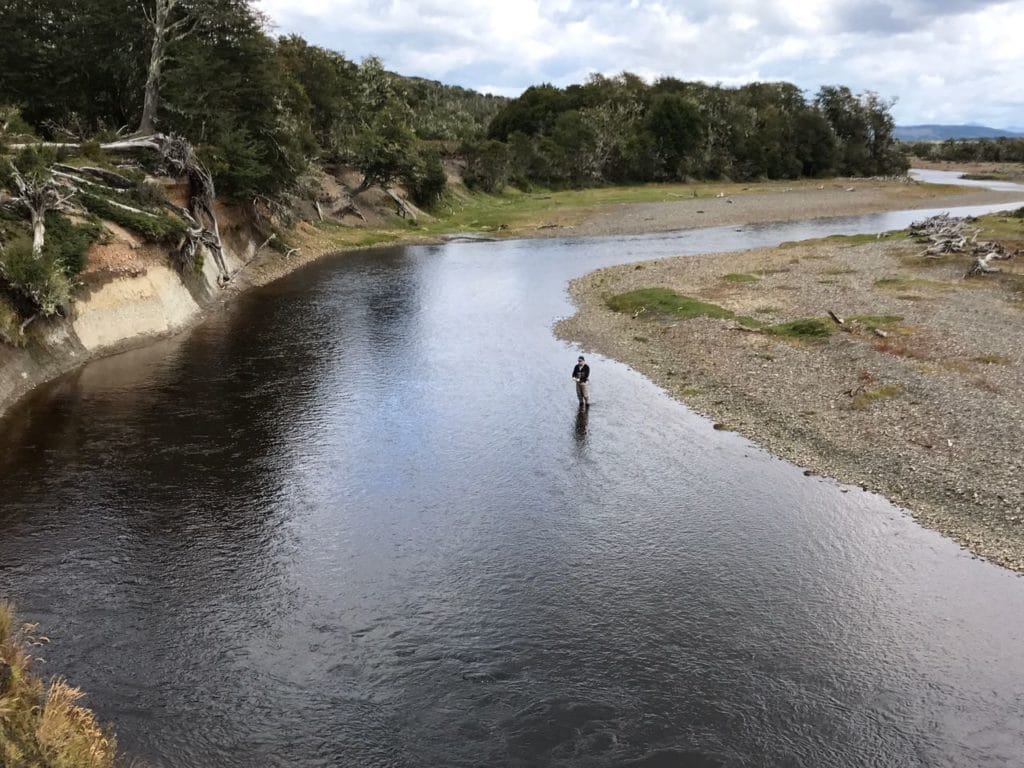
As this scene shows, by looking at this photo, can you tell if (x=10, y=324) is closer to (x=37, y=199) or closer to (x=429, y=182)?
(x=37, y=199)

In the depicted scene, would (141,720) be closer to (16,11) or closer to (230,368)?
(230,368)

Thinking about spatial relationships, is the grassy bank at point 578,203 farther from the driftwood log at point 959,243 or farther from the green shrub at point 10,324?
the green shrub at point 10,324

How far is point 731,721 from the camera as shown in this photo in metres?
14.9

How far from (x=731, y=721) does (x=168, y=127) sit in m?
64.9

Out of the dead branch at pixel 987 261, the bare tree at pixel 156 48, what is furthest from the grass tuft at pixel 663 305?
the bare tree at pixel 156 48

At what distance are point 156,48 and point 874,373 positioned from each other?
55942mm

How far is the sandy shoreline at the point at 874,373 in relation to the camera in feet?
79.3

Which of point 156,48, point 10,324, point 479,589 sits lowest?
point 479,589

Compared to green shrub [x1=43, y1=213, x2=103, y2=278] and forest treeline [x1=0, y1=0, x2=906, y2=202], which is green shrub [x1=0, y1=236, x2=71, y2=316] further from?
forest treeline [x1=0, y1=0, x2=906, y2=202]

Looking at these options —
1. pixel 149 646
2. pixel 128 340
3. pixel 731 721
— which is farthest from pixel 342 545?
pixel 128 340

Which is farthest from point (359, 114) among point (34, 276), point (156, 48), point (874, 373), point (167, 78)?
point (874, 373)

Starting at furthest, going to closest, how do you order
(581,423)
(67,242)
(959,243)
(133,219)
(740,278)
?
(959,243), (740,278), (133,219), (67,242), (581,423)

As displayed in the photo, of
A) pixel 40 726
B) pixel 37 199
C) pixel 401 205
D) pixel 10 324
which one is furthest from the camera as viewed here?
pixel 401 205

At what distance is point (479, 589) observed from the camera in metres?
19.3
